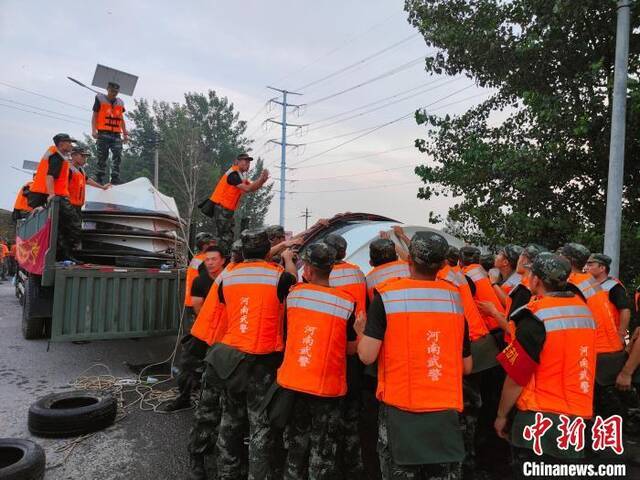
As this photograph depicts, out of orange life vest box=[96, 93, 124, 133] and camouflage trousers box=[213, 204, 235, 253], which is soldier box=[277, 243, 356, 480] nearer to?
camouflage trousers box=[213, 204, 235, 253]

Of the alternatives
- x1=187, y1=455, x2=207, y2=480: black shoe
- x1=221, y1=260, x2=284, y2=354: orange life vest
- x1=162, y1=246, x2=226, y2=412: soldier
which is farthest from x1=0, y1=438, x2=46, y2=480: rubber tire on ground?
x1=221, y1=260, x2=284, y2=354: orange life vest

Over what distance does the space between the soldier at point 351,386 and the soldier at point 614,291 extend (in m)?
2.32

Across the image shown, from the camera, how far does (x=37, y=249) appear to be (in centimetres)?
607

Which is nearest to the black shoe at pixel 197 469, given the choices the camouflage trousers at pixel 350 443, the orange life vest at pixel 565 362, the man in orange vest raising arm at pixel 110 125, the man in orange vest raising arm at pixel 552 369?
the camouflage trousers at pixel 350 443

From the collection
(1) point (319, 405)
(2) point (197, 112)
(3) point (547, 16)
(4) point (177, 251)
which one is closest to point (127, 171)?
(2) point (197, 112)

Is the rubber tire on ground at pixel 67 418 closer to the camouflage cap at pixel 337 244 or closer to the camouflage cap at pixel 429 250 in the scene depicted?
the camouflage cap at pixel 337 244

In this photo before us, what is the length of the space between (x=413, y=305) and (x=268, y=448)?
1508 millimetres

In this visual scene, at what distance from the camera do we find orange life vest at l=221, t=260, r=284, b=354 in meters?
3.10

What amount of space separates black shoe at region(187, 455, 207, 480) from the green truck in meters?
2.51

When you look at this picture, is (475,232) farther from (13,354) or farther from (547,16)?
(13,354)

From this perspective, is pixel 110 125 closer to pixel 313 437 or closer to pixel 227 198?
pixel 227 198

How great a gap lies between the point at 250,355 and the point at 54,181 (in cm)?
440

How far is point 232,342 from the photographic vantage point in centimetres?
313

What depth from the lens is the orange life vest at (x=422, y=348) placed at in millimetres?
2338
